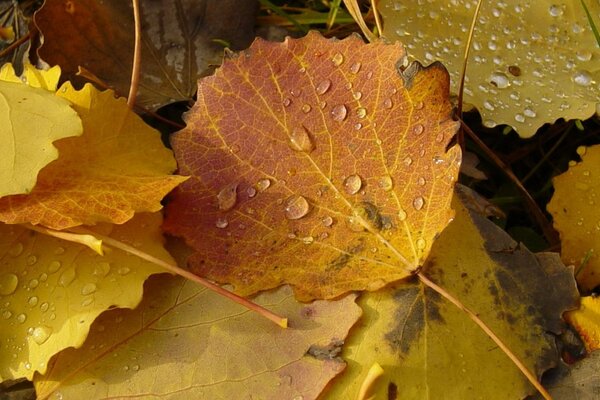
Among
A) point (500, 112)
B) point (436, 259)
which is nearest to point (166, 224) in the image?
point (436, 259)

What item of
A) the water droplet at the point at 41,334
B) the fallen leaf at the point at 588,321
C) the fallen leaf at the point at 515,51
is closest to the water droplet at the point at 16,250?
the water droplet at the point at 41,334

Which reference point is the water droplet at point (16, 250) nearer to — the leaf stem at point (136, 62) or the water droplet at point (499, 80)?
the leaf stem at point (136, 62)

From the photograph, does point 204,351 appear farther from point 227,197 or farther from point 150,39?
point 150,39

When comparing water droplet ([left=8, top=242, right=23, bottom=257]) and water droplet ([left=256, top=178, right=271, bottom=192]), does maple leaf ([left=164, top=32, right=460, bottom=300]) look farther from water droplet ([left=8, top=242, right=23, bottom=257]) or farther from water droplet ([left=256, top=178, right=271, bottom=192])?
water droplet ([left=8, top=242, right=23, bottom=257])

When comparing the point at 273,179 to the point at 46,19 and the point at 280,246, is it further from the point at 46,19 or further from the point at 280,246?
the point at 46,19

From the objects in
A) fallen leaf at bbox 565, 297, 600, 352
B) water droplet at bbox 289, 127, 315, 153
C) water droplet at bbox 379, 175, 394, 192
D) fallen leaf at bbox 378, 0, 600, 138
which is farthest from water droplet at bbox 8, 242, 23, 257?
fallen leaf at bbox 565, 297, 600, 352

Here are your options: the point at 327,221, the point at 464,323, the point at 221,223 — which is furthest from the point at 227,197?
the point at 464,323
